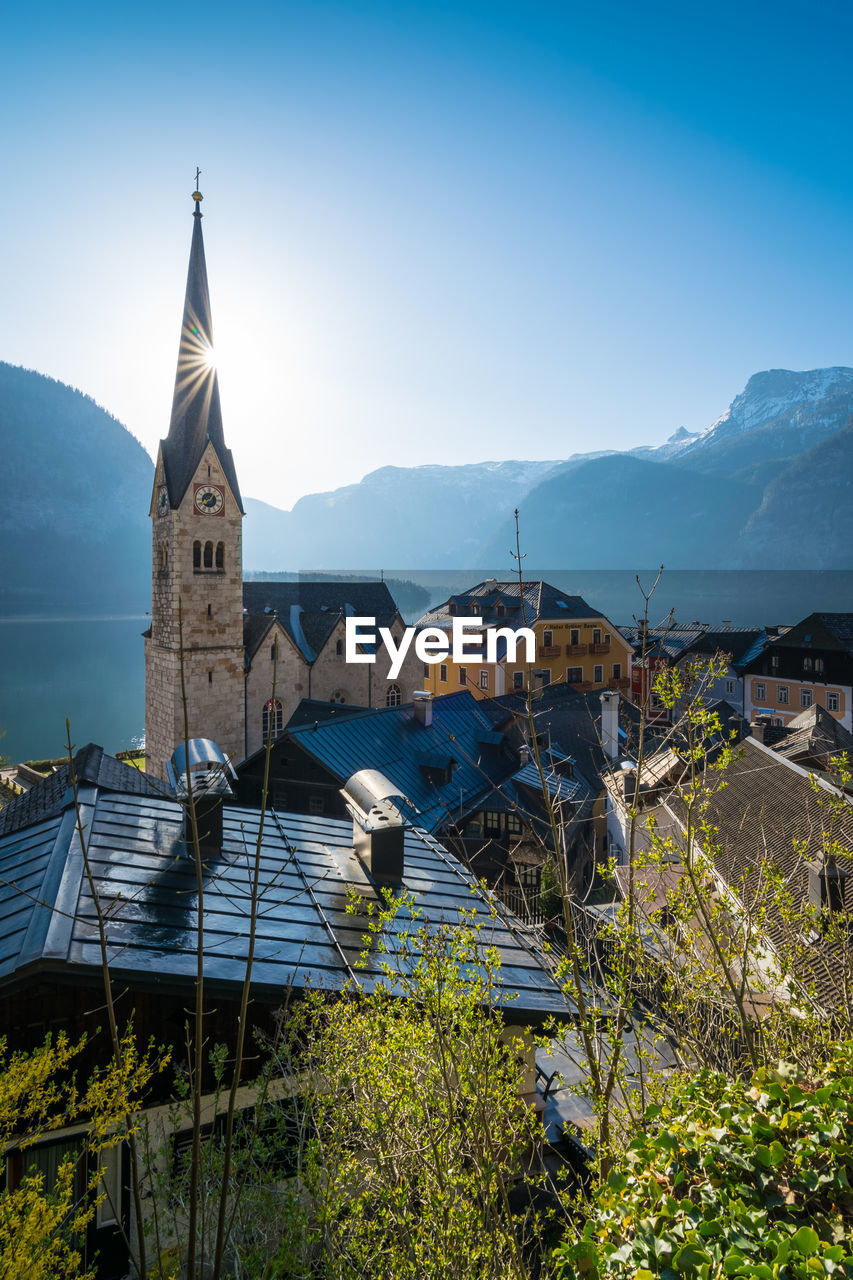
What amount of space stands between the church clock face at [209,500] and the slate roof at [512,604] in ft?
71.1

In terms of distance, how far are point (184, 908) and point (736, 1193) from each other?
20.5 feet

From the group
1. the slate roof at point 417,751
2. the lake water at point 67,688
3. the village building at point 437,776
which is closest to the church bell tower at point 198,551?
the lake water at point 67,688

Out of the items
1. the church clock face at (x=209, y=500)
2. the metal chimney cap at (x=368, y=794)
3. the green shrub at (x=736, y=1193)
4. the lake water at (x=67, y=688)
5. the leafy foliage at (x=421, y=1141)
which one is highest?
the church clock face at (x=209, y=500)

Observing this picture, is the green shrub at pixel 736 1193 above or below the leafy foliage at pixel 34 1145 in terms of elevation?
above

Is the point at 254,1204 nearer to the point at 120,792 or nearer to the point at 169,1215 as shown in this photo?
the point at 169,1215

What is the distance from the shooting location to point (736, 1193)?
293 cm

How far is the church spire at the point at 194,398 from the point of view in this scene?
31.1m

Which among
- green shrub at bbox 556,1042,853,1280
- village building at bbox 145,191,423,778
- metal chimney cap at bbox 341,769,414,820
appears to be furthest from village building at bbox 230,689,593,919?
green shrub at bbox 556,1042,853,1280

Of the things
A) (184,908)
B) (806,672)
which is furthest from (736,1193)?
(806,672)

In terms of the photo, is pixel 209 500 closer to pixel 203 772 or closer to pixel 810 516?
pixel 203 772

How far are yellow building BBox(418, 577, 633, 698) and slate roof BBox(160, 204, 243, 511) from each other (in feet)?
61.4

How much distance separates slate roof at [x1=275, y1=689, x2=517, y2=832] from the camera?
72.4 feet

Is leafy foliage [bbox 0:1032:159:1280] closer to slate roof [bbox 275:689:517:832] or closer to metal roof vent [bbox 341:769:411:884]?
metal roof vent [bbox 341:769:411:884]

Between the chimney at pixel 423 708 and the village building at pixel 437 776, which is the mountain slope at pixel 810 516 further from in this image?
the chimney at pixel 423 708
